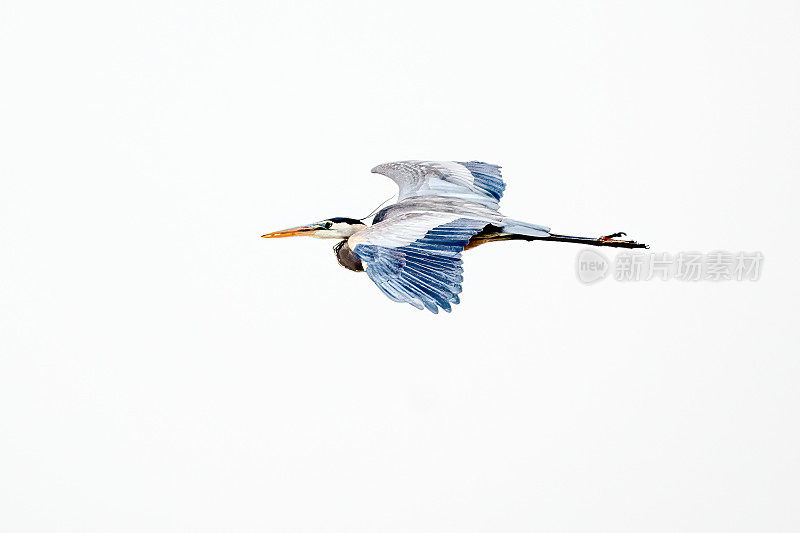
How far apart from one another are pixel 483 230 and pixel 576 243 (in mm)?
713

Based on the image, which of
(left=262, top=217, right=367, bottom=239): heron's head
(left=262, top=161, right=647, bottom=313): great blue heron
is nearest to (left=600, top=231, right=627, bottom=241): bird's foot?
(left=262, top=161, right=647, bottom=313): great blue heron

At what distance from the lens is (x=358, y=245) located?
7.12 meters

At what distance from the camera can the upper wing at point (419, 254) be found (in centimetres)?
657

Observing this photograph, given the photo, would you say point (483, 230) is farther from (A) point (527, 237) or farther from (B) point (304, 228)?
(B) point (304, 228)

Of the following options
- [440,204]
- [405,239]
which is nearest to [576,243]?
A: [440,204]

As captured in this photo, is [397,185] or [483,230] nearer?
[483,230]

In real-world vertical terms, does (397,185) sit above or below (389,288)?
above

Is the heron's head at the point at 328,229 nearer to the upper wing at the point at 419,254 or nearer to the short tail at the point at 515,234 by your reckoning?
the upper wing at the point at 419,254

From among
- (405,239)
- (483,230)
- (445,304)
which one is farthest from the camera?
(483,230)

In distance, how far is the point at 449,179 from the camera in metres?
8.59

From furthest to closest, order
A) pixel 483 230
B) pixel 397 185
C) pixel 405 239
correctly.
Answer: pixel 397 185
pixel 483 230
pixel 405 239

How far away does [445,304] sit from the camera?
649 centimetres

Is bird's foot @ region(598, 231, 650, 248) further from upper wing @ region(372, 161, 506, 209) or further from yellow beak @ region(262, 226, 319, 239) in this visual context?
yellow beak @ region(262, 226, 319, 239)

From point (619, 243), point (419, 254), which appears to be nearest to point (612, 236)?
point (619, 243)
